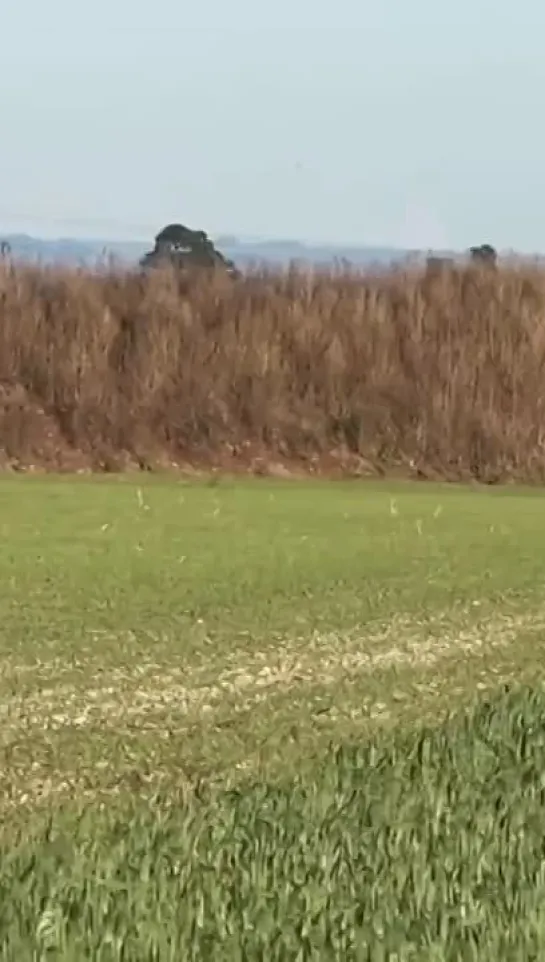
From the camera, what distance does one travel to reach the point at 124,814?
595 centimetres

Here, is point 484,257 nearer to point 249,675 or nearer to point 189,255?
point 189,255

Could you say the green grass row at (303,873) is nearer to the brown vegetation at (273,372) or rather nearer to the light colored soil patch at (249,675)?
the light colored soil patch at (249,675)

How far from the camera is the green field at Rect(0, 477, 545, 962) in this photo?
448 centimetres

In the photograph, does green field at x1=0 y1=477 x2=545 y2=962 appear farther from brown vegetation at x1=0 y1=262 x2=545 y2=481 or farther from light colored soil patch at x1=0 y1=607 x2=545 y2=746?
brown vegetation at x1=0 y1=262 x2=545 y2=481

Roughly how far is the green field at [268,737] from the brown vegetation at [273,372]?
564cm

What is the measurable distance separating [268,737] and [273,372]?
48.6 feet

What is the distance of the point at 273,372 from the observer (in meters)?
22.3

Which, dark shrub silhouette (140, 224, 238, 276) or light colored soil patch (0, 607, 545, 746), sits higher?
dark shrub silhouette (140, 224, 238, 276)

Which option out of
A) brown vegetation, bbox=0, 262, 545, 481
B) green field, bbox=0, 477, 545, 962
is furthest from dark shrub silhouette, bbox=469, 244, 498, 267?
green field, bbox=0, 477, 545, 962

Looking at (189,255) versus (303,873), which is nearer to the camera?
(303,873)

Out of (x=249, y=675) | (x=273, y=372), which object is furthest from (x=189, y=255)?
(x=249, y=675)

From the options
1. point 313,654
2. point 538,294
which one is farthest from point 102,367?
point 313,654

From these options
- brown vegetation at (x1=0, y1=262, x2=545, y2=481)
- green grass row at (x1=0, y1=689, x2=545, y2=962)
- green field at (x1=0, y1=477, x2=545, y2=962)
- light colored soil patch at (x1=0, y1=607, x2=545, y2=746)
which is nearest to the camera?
green grass row at (x1=0, y1=689, x2=545, y2=962)

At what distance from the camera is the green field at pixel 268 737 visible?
448 cm
